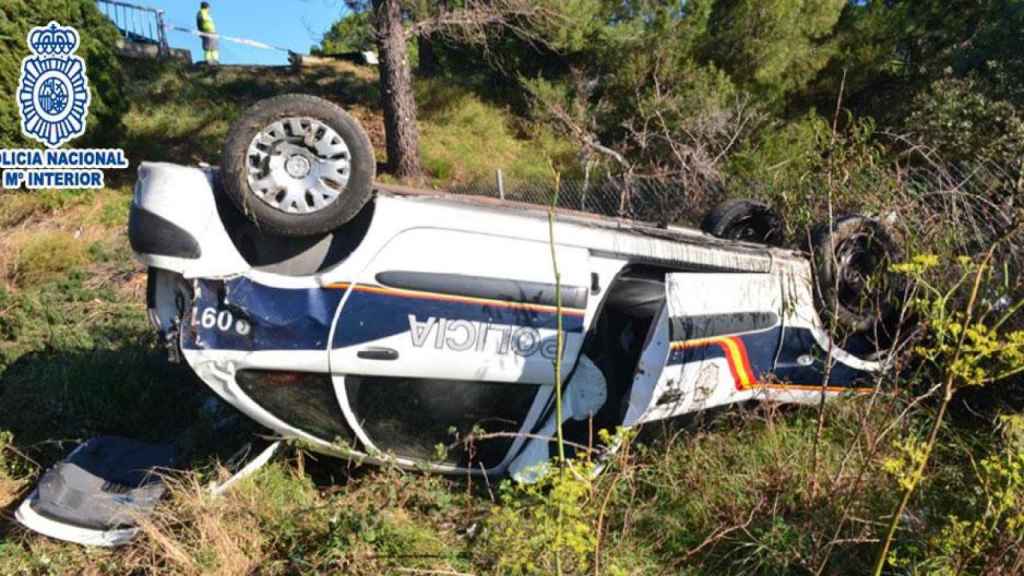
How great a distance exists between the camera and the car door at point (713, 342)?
3.16 meters

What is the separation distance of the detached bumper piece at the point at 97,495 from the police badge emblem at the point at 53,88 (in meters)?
8.36

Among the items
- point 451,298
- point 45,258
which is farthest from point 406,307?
point 45,258

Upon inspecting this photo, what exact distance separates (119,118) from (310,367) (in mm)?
10709

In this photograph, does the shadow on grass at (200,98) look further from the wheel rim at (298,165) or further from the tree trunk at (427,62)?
the wheel rim at (298,165)

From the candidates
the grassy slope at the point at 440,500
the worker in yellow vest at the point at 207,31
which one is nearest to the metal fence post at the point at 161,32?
the worker in yellow vest at the point at 207,31

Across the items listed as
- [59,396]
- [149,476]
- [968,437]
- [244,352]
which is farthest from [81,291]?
[968,437]

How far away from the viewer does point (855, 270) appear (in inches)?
159

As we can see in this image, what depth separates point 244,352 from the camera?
294 centimetres

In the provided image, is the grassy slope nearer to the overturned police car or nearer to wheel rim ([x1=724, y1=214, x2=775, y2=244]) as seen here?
the overturned police car

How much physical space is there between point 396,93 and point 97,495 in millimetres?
9640

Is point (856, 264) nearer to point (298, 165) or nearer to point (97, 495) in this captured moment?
point (298, 165)

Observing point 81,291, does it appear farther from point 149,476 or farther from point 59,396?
point 149,476

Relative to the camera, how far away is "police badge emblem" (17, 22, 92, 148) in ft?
32.6

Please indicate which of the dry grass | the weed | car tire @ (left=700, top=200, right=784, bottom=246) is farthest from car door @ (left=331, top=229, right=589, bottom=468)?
the weed
